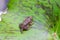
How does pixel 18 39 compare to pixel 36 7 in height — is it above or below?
below

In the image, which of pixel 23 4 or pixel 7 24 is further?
pixel 23 4

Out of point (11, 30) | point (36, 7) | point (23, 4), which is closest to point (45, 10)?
point (36, 7)

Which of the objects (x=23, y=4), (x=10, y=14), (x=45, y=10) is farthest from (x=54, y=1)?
(x=10, y=14)

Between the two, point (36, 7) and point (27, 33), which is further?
point (36, 7)

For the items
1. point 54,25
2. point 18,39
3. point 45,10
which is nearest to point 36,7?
point 45,10

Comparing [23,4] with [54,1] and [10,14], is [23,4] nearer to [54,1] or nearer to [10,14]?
[10,14]

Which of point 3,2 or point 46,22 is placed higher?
point 3,2

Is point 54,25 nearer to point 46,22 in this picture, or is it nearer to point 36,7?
point 46,22
